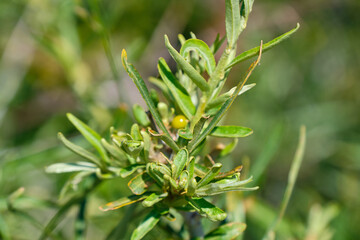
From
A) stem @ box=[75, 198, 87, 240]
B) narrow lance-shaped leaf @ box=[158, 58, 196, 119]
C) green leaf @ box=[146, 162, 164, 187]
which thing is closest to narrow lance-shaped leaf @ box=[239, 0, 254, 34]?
narrow lance-shaped leaf @ box=[158, 58, 196, 119]

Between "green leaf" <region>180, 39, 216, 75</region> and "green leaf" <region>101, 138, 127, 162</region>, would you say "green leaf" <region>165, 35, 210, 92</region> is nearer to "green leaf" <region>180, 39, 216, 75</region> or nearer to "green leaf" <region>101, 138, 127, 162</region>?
"green leaf" <region>180, 39, 216, 75</region>

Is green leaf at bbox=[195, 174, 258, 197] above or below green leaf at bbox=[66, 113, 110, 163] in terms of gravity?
below

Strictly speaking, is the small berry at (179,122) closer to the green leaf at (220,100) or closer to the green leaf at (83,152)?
the green leaf at (220,100)

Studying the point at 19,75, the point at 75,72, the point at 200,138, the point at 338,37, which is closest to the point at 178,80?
the point at 200,138

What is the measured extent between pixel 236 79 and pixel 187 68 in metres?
1.42

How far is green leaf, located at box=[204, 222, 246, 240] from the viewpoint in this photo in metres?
0.60

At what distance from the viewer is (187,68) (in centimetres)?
47

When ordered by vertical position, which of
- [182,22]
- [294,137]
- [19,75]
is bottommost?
[294,137]

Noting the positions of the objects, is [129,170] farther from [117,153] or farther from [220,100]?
[220,100]

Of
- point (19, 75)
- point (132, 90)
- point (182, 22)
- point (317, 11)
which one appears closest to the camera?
point (19, 75)

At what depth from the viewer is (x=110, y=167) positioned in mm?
597

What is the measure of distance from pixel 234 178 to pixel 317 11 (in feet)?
5.93

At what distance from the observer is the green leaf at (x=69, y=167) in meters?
0.58

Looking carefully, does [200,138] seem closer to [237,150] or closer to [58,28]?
[58,28]
